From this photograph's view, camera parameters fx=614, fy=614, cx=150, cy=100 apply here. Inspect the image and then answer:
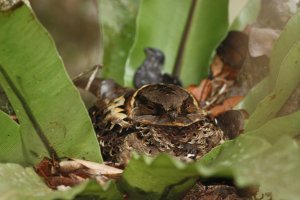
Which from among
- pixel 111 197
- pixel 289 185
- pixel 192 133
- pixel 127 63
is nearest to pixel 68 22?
pixel 127 63

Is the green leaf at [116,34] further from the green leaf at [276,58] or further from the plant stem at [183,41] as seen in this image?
the green leaf at [276,58]

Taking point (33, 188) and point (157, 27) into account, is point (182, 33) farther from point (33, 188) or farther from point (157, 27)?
point (33, 188)

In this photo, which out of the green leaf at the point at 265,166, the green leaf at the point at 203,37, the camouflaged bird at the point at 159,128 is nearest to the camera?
the green leaf at the point at 265,166

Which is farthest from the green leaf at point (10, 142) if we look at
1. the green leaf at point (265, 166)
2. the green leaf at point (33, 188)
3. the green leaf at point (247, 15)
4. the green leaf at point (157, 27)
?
the green leaf at point (247, 15)

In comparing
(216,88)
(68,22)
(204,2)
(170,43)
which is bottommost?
(68,22)

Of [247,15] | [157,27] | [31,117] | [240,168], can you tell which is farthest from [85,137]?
[247,15]

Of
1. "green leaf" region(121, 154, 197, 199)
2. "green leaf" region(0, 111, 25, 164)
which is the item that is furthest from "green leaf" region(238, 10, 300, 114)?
"green leaf" region(0, 111, 25, 164)

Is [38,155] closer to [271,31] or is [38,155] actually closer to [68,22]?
[271,31]
